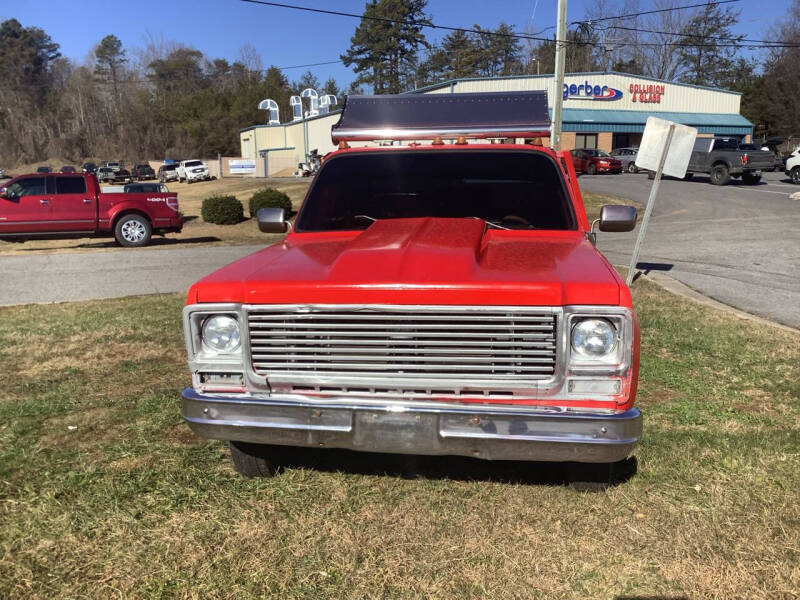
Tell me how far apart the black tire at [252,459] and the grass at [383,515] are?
0.23 feet

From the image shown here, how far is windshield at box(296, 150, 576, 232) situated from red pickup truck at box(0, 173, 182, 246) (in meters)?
13.1

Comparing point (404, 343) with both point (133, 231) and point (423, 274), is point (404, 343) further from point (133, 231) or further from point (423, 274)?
point (133, 231)

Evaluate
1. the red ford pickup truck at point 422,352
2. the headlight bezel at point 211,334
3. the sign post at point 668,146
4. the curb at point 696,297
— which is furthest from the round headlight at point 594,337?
the sign post at point 668,146

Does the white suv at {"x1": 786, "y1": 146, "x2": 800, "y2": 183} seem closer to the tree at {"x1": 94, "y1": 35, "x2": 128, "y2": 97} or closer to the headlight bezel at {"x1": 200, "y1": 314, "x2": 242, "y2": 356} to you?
the headlight bezel at {"x1": 200, "y1": 314, "x2": 242, "y2": 356}

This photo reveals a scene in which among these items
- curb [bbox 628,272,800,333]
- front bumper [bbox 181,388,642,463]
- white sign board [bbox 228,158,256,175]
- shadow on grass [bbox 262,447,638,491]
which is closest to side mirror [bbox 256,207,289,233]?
shadow on grass [bbox 262,447,638,491]

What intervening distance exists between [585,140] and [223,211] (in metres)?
32.5

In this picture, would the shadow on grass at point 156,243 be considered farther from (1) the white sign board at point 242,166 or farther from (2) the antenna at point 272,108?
(2) the antenna at point 272,108

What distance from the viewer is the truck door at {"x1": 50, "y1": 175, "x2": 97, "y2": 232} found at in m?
15.6

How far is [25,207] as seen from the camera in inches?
612

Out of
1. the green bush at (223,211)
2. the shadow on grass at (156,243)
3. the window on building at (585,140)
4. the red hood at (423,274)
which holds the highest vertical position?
the window on building at (585,140)

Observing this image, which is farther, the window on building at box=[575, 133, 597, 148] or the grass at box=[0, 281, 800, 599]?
the window on building at box=[575, 133, 597, 148]

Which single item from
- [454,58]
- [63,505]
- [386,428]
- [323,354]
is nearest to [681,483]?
[386,428]

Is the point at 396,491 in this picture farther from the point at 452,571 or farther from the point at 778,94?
the point at 778,94

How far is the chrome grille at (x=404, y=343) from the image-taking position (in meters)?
2.78
